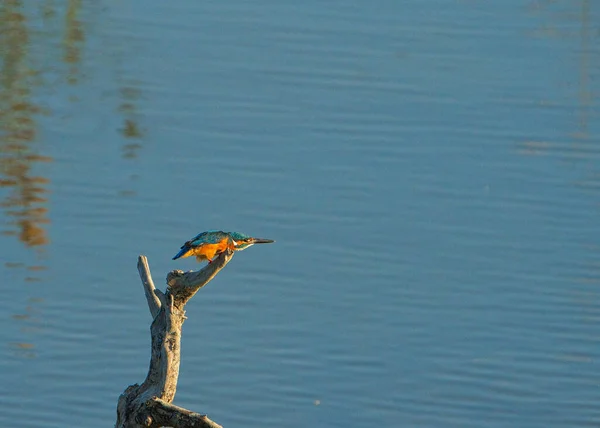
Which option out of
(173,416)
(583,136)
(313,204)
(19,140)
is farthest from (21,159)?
(173,416)

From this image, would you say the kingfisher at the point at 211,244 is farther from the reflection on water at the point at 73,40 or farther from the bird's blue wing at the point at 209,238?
the reflection on water at the point at 73,40

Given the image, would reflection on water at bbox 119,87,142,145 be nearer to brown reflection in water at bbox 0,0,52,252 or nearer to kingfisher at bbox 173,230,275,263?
brown reflection in water at bbox 0,0,52,252

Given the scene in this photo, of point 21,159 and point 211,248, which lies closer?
point 211,248

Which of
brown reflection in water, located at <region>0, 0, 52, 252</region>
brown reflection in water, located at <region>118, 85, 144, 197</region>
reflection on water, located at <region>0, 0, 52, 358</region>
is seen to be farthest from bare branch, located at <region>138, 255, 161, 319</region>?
brown reflection in water, located at <region>118, 85, 144, 197</region>

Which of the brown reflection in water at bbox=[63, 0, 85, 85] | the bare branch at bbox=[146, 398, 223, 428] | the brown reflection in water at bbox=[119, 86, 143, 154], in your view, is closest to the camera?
the bare branch at bbox=[146, 398, 223, 428]

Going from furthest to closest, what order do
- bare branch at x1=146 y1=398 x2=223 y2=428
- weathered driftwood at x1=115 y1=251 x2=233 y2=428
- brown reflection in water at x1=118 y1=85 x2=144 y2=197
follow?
brown reflection in water at x1=118 y1=85 x2=144 y2=197
weathered driftwood at x1=115 y1=251 x2=233 y2=428
bare branch at x1=146 y1=398 x2=223 y2=428

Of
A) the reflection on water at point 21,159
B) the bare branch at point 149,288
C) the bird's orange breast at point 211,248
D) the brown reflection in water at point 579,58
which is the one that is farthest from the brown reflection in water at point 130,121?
the bird's orange breast at point 211,248

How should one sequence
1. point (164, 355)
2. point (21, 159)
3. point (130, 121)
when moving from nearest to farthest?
1. point (164, 355)
2. point (21, 159)
3. point (130, 121)

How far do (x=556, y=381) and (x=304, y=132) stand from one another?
10.1 feet

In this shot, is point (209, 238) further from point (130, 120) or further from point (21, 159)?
point (130, 120)

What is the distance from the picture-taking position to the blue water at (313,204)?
782cm

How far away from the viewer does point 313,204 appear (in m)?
9.37

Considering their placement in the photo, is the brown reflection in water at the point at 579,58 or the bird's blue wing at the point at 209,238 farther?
the brown reflection in water at the point at 579,58

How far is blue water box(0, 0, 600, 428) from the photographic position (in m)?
7.82
